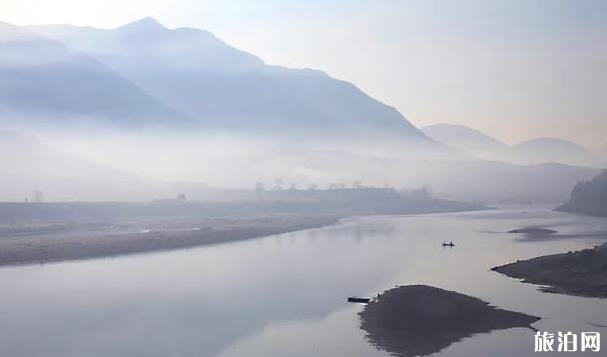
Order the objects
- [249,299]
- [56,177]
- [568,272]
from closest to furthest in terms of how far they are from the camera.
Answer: [249,299] < [568,272] < [56,177]

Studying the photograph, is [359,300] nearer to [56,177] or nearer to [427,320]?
[427,320]

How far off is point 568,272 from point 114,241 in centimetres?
3493

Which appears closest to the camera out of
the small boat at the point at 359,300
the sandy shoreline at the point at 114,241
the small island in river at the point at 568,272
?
the small boat at the point at 359,300

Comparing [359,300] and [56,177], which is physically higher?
[56,177]

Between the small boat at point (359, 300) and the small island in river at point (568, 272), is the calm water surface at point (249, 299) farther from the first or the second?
the small island in river at point (568, 272)

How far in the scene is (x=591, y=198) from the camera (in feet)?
320

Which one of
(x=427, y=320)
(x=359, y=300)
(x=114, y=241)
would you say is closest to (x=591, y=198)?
(x=114, y=241)

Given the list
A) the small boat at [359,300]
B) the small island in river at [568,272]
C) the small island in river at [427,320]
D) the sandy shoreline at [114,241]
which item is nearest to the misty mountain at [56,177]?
the sandy shoreline at [114,241]

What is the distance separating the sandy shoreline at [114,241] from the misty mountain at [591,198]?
44.0m

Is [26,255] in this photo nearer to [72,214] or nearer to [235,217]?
[72,214]

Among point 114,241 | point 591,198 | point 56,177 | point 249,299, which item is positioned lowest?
point 249,299

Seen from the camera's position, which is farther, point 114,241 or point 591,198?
point 591,198

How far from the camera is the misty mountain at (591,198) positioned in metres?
92.5

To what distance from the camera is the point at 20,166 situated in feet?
486
